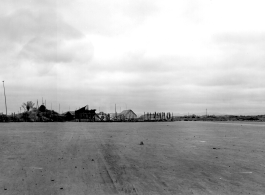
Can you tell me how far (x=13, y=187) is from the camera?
7160mm

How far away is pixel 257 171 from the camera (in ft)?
30.9

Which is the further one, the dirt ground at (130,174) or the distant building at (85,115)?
the distant building at (85,115)

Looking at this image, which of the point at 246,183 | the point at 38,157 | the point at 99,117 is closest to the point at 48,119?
the point at 99,117

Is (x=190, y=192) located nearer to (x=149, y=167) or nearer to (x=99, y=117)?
(x=149, y=167)

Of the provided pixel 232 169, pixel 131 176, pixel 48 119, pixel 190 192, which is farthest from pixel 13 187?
pixel 48 119

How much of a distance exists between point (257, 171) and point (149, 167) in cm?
372

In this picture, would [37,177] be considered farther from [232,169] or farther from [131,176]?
[232,169]

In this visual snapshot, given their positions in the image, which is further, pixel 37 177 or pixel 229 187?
pixel 37 177

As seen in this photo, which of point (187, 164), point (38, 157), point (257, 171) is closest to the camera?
point (257, 171)

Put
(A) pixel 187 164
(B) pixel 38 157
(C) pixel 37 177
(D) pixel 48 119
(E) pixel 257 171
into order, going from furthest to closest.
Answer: (D) pixel 48 119
(B) pixel 38 157
(A) pixel 187 164
(E) pixel 257 171
(C) pixel 37 177

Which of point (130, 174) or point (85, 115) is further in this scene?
point (85, 115)

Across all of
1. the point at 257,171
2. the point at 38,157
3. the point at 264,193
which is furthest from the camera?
the point at 38,157

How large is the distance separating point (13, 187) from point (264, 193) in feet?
20.9

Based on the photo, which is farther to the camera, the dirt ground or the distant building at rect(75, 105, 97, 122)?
the distant building at rect(75, 105, 97, 122)
